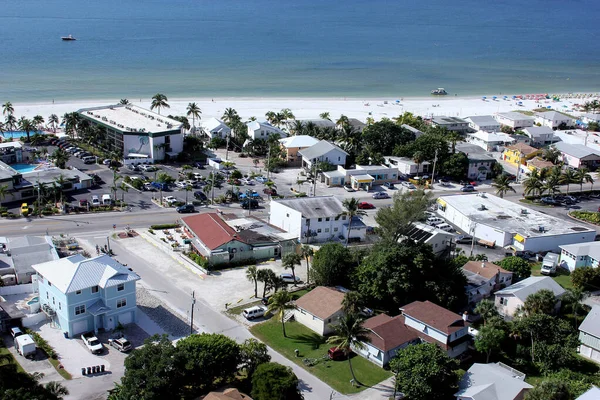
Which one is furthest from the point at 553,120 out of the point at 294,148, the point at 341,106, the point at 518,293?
the point at 518,293

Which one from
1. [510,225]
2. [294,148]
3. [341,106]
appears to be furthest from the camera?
[341,106]

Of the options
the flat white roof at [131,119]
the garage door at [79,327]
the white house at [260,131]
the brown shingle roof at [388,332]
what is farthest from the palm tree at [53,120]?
the brown shingle roof at [388,332]

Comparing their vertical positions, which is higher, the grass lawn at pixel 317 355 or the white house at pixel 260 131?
the white house at pixel 260 131

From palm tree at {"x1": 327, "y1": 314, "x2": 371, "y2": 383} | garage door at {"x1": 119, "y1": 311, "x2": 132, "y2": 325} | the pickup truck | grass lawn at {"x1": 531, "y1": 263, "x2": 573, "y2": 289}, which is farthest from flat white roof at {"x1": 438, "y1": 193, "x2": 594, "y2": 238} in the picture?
the pickup truck

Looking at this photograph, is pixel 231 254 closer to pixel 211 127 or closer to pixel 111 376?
pixel 111 376

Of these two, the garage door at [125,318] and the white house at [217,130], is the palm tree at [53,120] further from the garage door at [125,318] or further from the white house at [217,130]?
the garage door at [125,318]

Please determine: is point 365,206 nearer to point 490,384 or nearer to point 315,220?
point 315,220

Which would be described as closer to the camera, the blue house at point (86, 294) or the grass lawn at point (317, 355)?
the grass lawn at point (317, 355)
